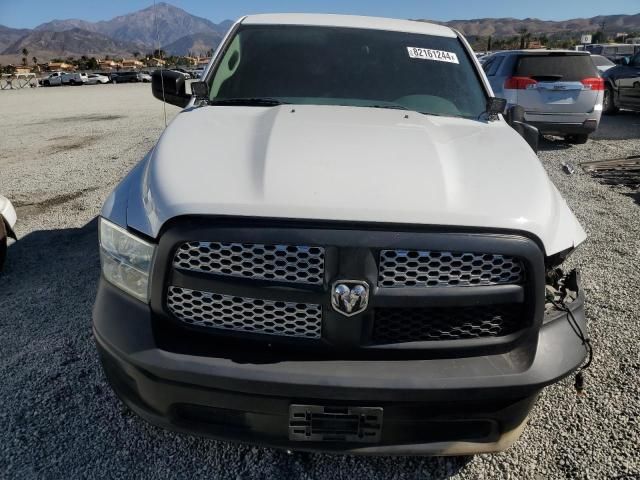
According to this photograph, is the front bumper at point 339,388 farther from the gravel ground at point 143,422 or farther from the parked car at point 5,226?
the parked car at point 5,226

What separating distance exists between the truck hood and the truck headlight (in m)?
0.07

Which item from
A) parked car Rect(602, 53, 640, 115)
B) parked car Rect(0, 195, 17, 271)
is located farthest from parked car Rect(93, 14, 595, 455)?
parked car Rect(602, 53, 640, 115)

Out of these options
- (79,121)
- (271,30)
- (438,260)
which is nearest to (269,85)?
(271,30)

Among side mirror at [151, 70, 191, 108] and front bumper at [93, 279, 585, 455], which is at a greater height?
side mirror at [151, 70, 191, 108]

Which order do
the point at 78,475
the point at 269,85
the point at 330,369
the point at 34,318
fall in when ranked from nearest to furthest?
1. the point at 330,369
2. the point at 78,475
3. the point at 269,85
4. the point at 34,318

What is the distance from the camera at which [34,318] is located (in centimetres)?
358

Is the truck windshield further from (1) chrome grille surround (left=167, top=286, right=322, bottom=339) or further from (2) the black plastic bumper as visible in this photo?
(2) the black plastic bumper

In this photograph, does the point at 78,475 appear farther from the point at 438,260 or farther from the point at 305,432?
the point at 438,260

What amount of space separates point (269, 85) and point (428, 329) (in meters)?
1.98

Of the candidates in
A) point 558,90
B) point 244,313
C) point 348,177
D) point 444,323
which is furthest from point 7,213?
point 558,90

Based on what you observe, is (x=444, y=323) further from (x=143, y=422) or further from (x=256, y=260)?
(x=143, y=422)

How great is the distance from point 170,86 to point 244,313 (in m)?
2.39

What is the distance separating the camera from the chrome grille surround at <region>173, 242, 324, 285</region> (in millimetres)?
1807

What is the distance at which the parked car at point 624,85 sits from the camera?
12969 mm
